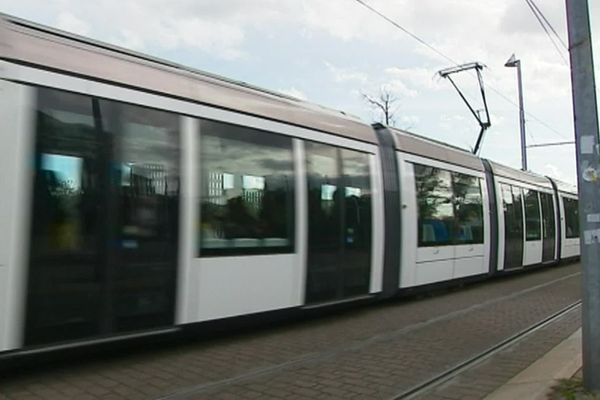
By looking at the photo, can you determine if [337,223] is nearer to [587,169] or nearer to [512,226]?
[587,169]

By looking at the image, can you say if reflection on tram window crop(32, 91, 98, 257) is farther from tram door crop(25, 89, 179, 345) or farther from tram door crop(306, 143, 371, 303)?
tram door crop(306, 143, 371, 303)

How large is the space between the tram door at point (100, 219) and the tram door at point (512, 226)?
1107 centimetres

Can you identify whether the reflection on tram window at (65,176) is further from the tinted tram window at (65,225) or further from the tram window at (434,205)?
the tram window at (434,205)

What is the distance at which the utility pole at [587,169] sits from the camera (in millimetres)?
4902

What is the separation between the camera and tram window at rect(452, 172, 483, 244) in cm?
1228

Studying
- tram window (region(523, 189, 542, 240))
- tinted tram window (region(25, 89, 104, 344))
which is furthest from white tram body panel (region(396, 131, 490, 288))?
tinted tram window (region(25, 89, 104, 344))

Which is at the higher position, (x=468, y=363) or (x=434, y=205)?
(x=434, y=205)

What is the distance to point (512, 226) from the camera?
602 inches

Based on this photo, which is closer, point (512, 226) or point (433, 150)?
point (433, 150)

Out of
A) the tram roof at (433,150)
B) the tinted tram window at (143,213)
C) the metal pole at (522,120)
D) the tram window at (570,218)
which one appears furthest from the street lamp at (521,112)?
the tinted tram window at (143,213)

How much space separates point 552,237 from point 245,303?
14.9m

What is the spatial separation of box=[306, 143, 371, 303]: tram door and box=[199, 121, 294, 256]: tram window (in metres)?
0.52

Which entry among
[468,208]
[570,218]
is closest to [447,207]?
[468,208]

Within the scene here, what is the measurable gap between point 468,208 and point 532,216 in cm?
529
